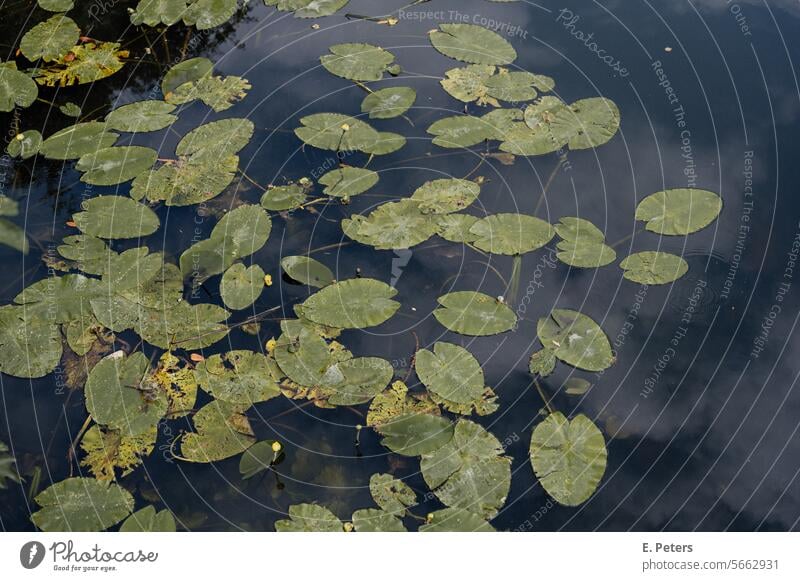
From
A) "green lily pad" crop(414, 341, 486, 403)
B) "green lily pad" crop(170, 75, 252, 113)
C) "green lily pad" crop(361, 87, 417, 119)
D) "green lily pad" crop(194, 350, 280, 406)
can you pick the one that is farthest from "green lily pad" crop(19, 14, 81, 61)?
"green lily pad" crop(414, 341, 486, 403)

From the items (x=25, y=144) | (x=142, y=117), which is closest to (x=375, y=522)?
(x=142, y=117)

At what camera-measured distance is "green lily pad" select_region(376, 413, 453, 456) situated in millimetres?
6973

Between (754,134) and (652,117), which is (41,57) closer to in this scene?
(652,117)

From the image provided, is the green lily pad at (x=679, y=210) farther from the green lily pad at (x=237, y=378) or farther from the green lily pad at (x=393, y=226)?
the green lily pad at (x=237, y=378)

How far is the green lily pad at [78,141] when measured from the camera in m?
9.35

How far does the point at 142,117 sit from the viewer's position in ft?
31.7

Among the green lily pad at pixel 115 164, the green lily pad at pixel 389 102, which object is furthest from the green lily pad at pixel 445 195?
the green lily pad at pixel 115 164

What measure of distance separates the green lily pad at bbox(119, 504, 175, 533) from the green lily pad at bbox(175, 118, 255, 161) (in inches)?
158

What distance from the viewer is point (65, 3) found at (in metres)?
11.2

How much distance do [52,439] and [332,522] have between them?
263 cm

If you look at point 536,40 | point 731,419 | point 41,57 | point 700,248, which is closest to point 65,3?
point 41,57

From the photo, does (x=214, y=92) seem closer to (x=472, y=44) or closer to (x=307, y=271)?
(x=307, y=271)

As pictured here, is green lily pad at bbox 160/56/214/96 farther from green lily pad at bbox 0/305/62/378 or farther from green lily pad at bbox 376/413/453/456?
green lily pad at bbox 376/413/453/456

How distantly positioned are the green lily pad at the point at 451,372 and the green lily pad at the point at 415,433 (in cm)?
27
